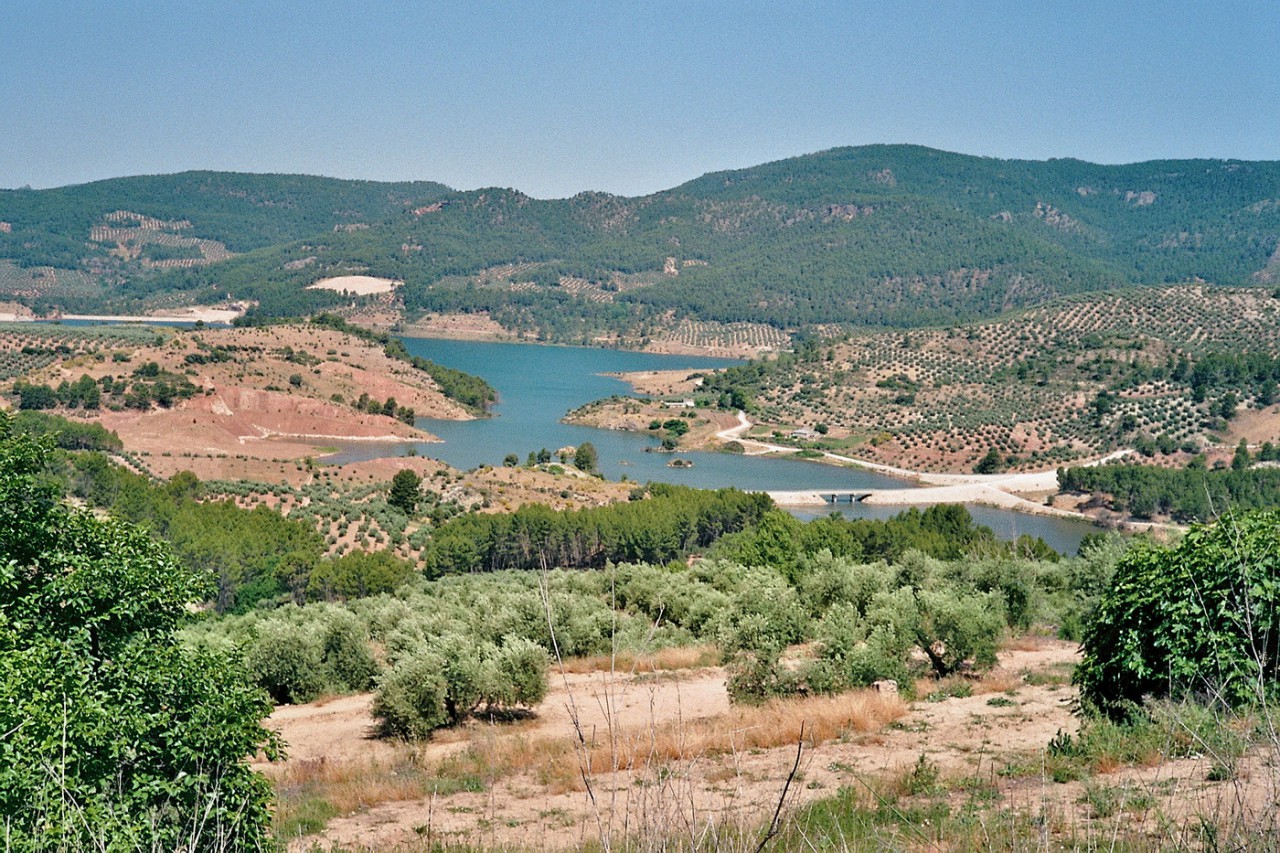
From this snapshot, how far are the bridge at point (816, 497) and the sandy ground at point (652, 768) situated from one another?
166 feet

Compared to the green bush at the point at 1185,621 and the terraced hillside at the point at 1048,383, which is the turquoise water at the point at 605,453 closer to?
the terraced hillside at the point at 1048,383

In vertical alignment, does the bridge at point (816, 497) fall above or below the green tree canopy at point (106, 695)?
below

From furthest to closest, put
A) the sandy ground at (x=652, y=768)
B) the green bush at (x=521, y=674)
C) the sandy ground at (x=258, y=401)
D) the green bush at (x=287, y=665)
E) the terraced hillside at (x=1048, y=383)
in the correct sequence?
the terraced hillside at (x=1048, y=383), the sandy ground at (x=258, y=401), the green bush at (x=287, y=665), the green bush at (x=521, y=674), the sandy ground at (x=652, y=768)

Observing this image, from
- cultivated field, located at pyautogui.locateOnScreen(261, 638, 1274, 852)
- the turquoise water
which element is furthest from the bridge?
cultivated field, located at pyautogui.locateOnScreen(261, 638, 1274, 852)

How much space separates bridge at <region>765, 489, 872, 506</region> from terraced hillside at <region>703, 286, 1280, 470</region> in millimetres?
15332

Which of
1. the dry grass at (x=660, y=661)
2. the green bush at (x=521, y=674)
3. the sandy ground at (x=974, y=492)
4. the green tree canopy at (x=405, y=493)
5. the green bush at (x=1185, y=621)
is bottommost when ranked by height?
the sandy ground at (x=974, y=492)

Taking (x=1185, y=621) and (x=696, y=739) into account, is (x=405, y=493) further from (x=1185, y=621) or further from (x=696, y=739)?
(x=1185, y=621)

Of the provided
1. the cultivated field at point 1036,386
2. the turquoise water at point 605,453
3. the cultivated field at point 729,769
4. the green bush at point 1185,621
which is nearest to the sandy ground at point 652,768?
the cultivated field at point 729,769

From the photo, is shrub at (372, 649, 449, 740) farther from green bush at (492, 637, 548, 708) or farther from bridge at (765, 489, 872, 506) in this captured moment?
bridge at (765, 489, 872, 506)

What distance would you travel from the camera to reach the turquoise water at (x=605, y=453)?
2672 inches

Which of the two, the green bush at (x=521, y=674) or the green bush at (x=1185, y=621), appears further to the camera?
the green bush at (x=521, y=674)

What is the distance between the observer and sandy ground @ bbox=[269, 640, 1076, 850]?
9.47 metres

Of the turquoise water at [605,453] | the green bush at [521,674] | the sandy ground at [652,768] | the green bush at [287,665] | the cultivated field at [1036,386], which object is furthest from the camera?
the cultivated field at [1036,386]

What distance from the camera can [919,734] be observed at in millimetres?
13062
